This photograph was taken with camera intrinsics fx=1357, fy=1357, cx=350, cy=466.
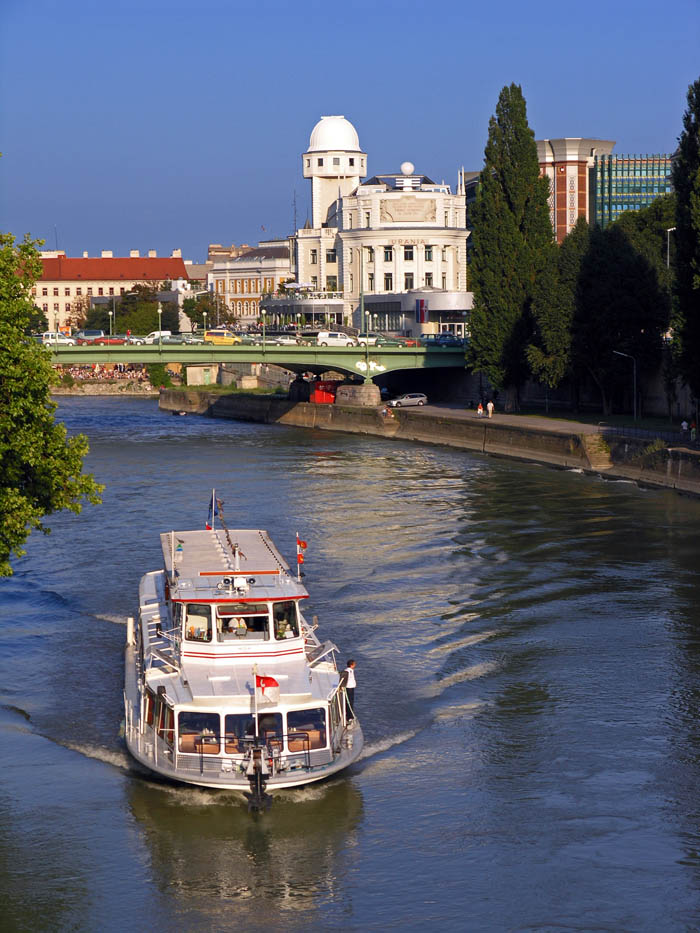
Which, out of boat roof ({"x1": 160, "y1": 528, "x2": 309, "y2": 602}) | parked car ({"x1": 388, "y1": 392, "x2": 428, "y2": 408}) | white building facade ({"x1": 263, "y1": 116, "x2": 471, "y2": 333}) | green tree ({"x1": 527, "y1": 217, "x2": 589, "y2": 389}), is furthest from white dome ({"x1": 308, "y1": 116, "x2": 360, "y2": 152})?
boat roof ({"x1": 160, "y1": 528, "x2": 309, "y2": 602})

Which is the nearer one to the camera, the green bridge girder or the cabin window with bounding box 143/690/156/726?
the cabin window with bounding box 143/690/156/726

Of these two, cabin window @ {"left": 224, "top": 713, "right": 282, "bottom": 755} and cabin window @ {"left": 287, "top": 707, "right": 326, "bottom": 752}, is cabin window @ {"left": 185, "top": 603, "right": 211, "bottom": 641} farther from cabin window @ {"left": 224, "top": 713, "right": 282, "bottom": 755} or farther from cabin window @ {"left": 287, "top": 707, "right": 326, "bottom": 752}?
cabin window @ {"left": 287, "top": 707, "right": 326, "bottom": 752}

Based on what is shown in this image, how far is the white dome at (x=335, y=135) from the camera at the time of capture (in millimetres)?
172875

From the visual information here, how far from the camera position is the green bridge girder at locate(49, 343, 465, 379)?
91750 millimetres

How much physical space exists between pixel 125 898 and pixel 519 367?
6603 cm

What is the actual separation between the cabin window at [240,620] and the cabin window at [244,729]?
8.38ft

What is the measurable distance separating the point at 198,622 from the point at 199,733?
2.91 metres

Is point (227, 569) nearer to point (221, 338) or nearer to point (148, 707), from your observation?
point (148, 707)

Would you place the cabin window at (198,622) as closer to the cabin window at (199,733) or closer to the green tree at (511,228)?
the cabin window at (199,733)

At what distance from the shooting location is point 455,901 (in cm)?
2009

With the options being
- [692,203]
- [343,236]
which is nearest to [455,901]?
[692,203]

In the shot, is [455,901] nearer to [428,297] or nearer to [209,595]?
[209,595]

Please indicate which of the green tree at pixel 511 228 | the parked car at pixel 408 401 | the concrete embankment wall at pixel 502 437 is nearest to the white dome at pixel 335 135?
the concrete embankment wall at pixel 502 437

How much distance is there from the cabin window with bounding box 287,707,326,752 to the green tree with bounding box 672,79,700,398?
124 ft
